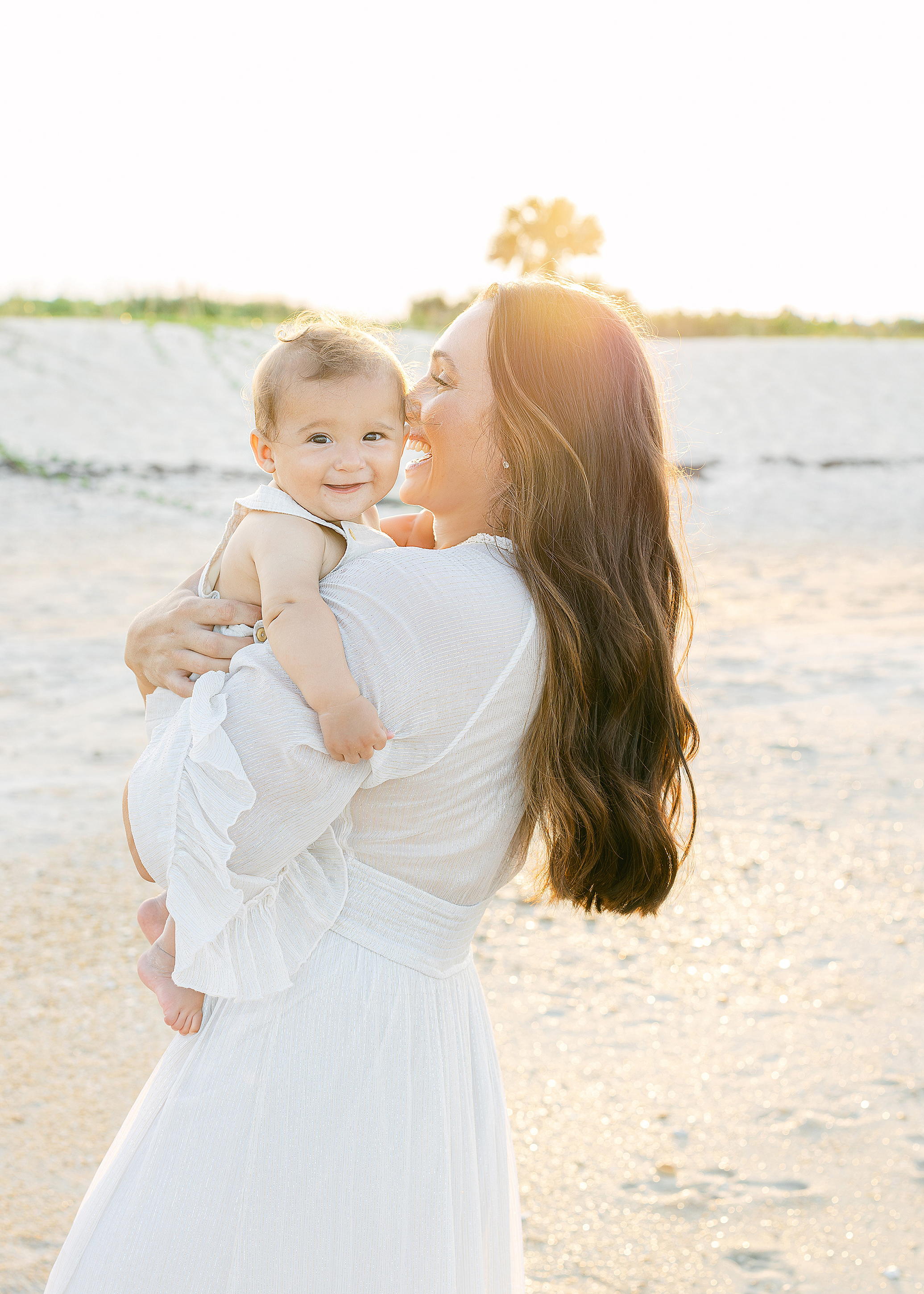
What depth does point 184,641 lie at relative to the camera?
1.65 metres

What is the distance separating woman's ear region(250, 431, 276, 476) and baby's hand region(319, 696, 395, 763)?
1.67ft

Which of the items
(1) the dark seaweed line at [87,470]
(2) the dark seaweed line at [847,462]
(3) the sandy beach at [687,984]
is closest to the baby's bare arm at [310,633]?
(3) the sandy beach at [687,984]

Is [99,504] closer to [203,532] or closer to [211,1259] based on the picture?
[203,532]

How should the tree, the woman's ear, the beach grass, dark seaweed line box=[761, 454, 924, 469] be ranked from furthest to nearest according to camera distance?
1. the tree
2. the beach grass
3. dark seaweed line box=[761, 454, 924, 469]
4. the woman's ear

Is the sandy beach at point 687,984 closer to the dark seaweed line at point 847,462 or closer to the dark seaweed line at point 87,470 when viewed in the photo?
the dark seaweed line at point 87,470

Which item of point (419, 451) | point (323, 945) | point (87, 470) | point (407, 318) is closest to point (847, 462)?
point (407, 318)

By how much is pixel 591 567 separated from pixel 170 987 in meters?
0.80

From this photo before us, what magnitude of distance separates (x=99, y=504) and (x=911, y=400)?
18208 millimetres

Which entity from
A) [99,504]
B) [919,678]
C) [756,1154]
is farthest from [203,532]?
[756,1154]

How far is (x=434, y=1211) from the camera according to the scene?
1572 mm

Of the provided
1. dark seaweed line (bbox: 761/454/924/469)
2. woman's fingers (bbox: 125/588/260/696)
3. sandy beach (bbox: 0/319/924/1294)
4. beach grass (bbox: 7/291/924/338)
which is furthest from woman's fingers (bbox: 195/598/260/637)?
dark seaweed line (bbox: 761/454/924/469)

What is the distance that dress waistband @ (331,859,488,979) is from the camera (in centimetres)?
157

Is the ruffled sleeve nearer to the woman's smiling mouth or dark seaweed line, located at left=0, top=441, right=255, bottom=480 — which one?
the woman's smiling mouth

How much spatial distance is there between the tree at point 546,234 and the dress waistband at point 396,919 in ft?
131
